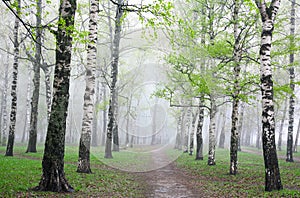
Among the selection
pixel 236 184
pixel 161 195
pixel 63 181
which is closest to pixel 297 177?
pixel 236 184

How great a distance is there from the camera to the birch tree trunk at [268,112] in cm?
960

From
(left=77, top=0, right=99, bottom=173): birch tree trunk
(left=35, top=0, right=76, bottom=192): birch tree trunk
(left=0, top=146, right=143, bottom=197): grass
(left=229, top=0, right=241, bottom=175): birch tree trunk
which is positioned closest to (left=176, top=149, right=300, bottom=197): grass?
(left=229, top=0, right=241, bottom=175): birch tree trunk

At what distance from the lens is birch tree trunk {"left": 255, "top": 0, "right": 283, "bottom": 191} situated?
960 centimetres

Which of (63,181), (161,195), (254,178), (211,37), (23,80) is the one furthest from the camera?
(23,80)

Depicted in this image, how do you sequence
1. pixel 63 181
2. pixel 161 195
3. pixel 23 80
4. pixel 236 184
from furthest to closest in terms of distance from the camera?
pixel 23 80
pixel 236 184
pixel 161 195
pixel 63 181

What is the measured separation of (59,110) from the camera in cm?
804

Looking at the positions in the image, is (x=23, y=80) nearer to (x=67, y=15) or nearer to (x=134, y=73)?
(x=134, y=73)

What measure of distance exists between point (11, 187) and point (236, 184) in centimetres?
857

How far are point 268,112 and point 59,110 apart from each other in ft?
23.1

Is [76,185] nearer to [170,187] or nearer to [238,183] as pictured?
[170,187]

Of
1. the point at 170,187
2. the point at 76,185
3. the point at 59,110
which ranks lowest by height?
the point at 170,187

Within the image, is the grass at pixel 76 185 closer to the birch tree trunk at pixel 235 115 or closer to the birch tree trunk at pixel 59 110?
the birch tree trunk at pixel 59 110

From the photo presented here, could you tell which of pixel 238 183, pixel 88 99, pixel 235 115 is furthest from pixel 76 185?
pixel 235 115

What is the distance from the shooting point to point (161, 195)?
33.0 ft
